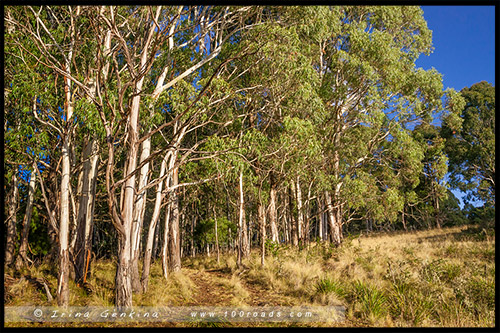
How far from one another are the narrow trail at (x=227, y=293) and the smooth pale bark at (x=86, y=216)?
118 inches

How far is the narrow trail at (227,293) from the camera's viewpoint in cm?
753

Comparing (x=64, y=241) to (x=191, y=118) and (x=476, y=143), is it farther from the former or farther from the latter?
(x=476, y=143)

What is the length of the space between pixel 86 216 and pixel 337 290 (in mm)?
6726

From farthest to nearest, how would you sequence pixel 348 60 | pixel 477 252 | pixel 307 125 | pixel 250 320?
pixel 348 60 → pixel 477 252 → pixel 307 125 → pixel 250 320

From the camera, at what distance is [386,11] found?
609 inches

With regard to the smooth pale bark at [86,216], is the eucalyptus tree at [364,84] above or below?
above

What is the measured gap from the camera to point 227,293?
8484 mm

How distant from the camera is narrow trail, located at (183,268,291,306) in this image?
7.53m

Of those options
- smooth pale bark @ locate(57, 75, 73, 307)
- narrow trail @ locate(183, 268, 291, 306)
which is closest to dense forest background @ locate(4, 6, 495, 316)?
smooth pale bark @ locate(57, 75, 73, 307)

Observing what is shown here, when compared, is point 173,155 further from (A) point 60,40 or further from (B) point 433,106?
(B) point 433,106

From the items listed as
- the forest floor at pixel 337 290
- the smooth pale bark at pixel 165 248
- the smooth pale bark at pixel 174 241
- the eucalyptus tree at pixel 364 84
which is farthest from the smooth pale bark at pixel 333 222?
the smooth pale bark at pixel 165 248

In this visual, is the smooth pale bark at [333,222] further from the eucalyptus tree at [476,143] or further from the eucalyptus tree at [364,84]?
the eucalyptus tree at [476,143]
